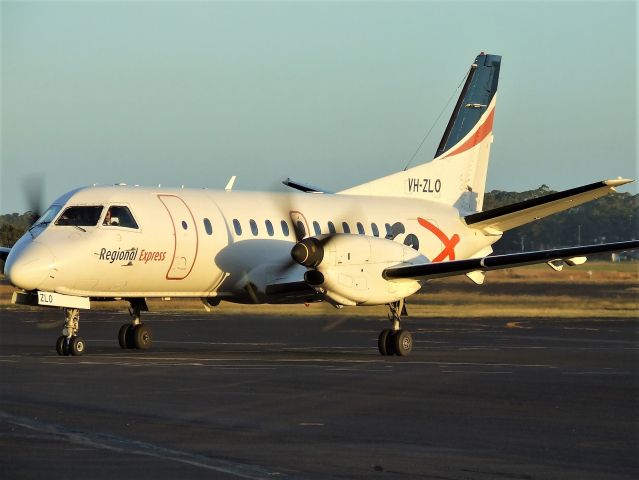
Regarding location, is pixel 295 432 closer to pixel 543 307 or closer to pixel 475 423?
pixel 475 423

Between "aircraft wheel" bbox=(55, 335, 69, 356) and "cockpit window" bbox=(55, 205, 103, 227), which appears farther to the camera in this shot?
"cockpit window" bbox=(55, 205, 103, 227)

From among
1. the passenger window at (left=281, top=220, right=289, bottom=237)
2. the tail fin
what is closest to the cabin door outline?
the passenger window at (left=281, top=220, right=289, bottom=237)

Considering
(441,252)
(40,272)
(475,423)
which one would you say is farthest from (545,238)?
(475,423)

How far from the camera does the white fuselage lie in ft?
68.9

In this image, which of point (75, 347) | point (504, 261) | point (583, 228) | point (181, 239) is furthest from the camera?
point (583, 228)

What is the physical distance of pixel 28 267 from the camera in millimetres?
20266

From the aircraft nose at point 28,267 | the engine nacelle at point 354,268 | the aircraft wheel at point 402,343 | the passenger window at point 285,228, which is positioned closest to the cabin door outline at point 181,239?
the passenger window at point 285,228

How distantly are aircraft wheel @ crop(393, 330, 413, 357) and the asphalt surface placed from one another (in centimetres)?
47

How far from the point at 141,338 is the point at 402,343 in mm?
4922

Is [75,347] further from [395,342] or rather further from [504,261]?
[504,261]

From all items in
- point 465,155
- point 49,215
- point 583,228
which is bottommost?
point 583,228

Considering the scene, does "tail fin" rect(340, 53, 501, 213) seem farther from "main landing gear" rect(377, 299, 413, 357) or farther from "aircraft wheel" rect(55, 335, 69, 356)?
"aircraft wheel" rect(55, 335, 69, 356)

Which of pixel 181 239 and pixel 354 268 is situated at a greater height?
pixel 181 239

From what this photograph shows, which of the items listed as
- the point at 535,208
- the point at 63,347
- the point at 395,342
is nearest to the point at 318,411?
the point at 63,347
